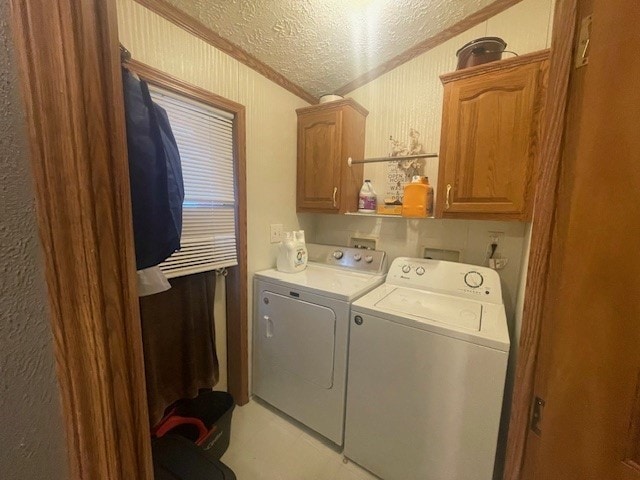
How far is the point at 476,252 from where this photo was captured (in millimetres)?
1828

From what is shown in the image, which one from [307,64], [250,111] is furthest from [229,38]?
[307,64]

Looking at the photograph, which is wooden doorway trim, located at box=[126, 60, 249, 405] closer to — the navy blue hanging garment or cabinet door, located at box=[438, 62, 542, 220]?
the navy blue hanging garment

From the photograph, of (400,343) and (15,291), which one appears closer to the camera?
(15,291)

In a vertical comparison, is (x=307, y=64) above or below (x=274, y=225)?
above

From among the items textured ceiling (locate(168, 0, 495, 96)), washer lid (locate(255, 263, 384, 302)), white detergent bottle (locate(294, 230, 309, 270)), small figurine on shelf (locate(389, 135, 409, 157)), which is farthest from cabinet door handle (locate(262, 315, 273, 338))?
textured ceiling (locate(168, 0, 495, 96))

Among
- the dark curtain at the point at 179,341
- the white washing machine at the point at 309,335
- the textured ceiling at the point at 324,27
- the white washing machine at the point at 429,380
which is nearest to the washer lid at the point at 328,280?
the white washing machine at the point at 309,335

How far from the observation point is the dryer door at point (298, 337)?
5.24 feet

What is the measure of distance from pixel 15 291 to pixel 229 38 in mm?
1802

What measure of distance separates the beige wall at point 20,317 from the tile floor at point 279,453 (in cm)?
145

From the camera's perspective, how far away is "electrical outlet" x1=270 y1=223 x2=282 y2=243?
6.97ft

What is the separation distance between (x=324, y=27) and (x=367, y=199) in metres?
1.16

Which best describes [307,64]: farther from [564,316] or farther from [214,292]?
[564,316]

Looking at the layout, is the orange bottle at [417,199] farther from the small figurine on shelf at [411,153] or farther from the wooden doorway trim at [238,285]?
the wooden doorway trim at [238,285]

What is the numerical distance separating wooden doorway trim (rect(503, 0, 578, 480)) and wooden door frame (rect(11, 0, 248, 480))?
0.79 meters
